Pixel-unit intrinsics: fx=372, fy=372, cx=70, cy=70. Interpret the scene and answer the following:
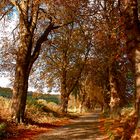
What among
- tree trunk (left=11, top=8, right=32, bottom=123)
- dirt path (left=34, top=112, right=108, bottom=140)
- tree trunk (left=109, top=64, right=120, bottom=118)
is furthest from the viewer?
tree trunk (left=109, top=64, right=120, bottom=118)

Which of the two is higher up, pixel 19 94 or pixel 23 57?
pixel 23 57

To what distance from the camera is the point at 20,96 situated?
2264 cm

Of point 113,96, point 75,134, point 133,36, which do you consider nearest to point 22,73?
point 75,134

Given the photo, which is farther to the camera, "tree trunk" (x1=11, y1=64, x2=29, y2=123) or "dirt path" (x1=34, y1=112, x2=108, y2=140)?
"tree trunk" (x1=11, y1=64, x2=29, y2=123)

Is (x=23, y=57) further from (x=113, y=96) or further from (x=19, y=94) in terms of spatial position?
(x=113, y=96)

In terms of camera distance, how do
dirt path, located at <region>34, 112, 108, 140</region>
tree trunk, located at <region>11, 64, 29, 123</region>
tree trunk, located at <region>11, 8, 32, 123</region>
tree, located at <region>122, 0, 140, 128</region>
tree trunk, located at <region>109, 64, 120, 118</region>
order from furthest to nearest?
tree trunk, located at <region>109, 64, 120, 118</region> → tree trunk, located at <region>11, 8, 32, 123</region> → tree trunk, located at <region>11, 64, 29, 123</region> → dirt path, located at <region>34, 112, 108, 140</region> → tree, located at <region>122, 0, 140, 128</region>

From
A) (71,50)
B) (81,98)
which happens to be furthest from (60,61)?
(81,98)

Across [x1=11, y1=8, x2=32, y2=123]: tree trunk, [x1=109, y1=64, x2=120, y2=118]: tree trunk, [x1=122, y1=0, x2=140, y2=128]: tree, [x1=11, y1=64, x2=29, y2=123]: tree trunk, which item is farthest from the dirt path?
[x1=109, y1=64, x2=120, y2=118]: tree trunk

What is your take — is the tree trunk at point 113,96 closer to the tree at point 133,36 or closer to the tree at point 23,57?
the tree at point 23,57

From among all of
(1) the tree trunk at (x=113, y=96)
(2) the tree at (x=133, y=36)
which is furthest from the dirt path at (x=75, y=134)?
(1) the tree trunk at (x=113, y=96)

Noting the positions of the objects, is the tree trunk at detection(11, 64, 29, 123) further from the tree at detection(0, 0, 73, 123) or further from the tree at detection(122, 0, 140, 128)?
the tree at detection(122, 0, 140, 128)

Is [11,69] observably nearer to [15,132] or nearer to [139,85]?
[15,132]

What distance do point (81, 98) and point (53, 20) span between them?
173ft

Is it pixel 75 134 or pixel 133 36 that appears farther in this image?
pixel 75 134
